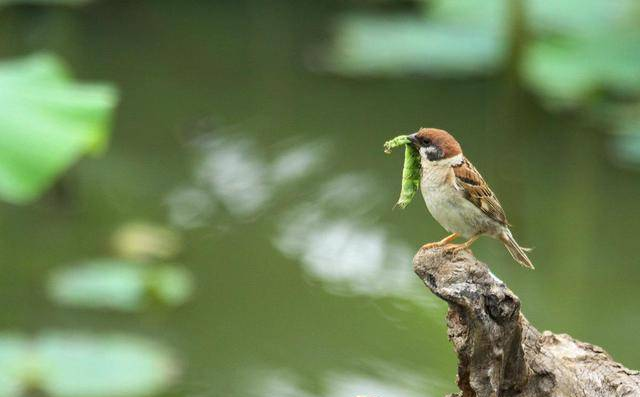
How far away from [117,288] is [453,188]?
3.57 meters

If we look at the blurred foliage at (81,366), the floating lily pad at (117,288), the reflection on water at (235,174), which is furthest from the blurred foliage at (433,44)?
the blurred foliage at (81,366)

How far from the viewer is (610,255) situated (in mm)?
8094

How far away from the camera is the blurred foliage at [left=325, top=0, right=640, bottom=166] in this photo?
9070 mm

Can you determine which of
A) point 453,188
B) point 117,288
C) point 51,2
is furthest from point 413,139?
point 51,2

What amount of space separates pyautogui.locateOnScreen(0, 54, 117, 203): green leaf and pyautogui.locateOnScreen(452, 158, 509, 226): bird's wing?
2.78m

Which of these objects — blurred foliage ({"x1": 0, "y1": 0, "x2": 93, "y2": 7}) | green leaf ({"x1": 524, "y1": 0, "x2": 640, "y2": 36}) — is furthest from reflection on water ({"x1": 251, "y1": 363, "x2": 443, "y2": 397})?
blurred foliage ({"x1": 0, "y1": 0, "x2": 93, "y2": 7})

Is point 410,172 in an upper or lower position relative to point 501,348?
upper

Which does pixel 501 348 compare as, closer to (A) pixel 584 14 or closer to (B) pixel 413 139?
(B) pixel 413 139

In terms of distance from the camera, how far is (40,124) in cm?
663

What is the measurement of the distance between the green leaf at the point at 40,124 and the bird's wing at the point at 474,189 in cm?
278

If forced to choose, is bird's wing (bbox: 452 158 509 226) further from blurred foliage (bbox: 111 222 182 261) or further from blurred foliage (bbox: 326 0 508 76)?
blurred foliage (bbox: 326 0 508 76)

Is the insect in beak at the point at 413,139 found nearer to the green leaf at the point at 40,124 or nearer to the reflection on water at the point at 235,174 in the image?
the green leaf at the point at 40,124

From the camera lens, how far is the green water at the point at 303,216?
23.3ft

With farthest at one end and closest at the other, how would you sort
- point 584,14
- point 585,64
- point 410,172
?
point 584,14, point 585,64, point 410,172
